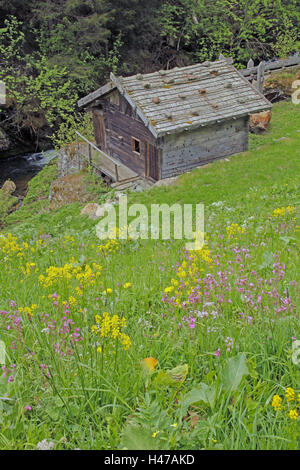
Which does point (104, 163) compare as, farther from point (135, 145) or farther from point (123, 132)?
point (135, 145)

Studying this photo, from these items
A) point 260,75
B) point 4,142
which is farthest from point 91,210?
point 260,75

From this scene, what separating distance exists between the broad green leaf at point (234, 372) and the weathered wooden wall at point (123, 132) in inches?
700

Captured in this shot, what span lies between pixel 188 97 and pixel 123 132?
376 centimetres

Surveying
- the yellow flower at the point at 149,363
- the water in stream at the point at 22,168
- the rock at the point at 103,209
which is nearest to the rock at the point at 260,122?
the rock at the point at 103,209

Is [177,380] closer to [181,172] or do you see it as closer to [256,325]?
[256,325]

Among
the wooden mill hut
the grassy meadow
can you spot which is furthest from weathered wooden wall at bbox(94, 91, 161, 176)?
the grassy meadow

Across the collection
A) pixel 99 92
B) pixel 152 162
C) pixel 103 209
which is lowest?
pixel 103 209

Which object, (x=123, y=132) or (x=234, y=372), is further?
(x=123, y=132)

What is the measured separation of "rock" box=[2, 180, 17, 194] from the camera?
86.2ft

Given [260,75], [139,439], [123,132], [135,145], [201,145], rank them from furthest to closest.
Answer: [260,75]
[123,132]
[135,145]
[201,145]
[139,439]

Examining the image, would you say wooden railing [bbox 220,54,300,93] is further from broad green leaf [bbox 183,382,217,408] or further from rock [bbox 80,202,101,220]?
broad green leaf [bbox 183,382,217,408]

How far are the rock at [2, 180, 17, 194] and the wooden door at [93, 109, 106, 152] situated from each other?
5.65 m

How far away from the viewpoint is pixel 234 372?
3.33 m

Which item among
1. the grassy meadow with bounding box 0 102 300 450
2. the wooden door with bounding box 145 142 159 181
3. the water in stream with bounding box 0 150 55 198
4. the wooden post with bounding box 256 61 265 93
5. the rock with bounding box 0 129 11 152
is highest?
the grassy meadow with bounding box 0 102 300 450
